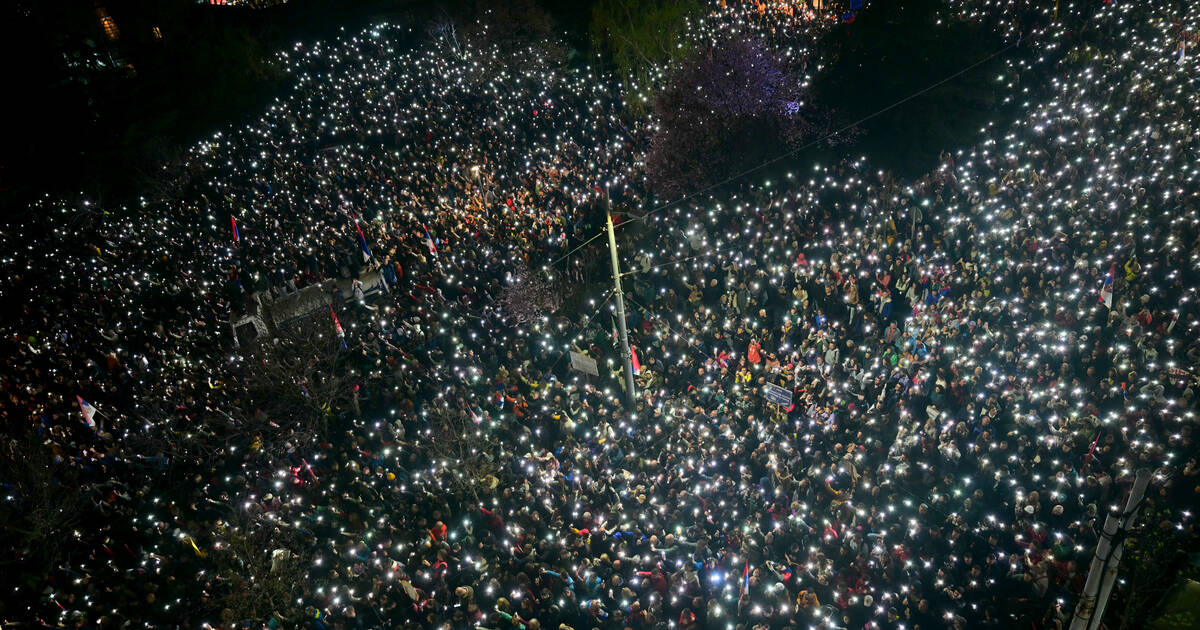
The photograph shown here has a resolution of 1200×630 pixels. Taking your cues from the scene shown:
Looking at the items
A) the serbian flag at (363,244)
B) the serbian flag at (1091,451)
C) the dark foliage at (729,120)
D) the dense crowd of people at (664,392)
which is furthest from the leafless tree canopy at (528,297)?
the serbian flag at (1091,451)

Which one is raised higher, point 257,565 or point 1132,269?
point 1132,269

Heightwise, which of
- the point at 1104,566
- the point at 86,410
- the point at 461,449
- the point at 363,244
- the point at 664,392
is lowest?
the point at 1104,566

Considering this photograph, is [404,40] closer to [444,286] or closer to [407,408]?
[444,286]

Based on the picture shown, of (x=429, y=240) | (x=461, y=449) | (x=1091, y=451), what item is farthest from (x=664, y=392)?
(x=429, y=240)

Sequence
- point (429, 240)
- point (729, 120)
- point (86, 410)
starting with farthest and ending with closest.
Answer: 1. point (729, 120)
2. point (429, 240)
3. point (86, 410)

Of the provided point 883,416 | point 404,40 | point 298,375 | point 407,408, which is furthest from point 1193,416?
point 404,40

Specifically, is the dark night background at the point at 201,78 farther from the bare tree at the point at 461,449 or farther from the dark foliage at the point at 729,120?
the bare tree at the point at 461,449

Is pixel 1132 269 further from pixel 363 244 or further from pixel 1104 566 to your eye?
pixel 363 244
